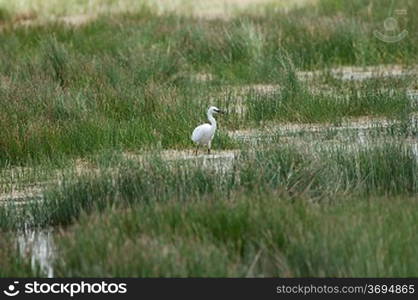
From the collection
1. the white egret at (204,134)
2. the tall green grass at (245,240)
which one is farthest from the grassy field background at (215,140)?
the white egret at (204,134)

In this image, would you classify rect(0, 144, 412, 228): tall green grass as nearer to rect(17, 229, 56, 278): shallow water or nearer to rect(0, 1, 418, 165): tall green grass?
rect(17, 229, 56, 278): shallow water

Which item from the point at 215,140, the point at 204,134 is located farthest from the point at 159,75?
the point at 204,134

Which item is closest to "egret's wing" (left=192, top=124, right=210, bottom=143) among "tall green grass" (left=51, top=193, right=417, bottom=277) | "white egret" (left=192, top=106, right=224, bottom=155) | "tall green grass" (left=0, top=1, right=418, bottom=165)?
"white egret" (left=192, top=106, right=224, bottom=155)

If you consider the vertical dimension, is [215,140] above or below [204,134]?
below

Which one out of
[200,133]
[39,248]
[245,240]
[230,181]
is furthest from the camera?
[200,133]

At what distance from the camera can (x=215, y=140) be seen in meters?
13.4

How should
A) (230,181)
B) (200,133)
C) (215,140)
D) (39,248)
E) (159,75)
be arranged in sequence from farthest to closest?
(159,75)
(215,140)
(200,133)
(230,181)
(39,248)

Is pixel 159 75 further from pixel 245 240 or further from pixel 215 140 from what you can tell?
pixel 245 240

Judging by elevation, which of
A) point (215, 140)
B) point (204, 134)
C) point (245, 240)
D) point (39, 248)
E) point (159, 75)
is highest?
point (245, 240)

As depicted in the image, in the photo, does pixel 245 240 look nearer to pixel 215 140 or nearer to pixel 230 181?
pixel 230 181

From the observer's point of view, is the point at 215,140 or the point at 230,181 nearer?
the point at 230,181

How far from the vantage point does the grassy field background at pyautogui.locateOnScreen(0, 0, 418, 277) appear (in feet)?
26.1

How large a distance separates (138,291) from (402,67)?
12198 millimetres

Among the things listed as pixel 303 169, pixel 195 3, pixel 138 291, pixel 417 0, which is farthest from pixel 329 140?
pixel 195 3
